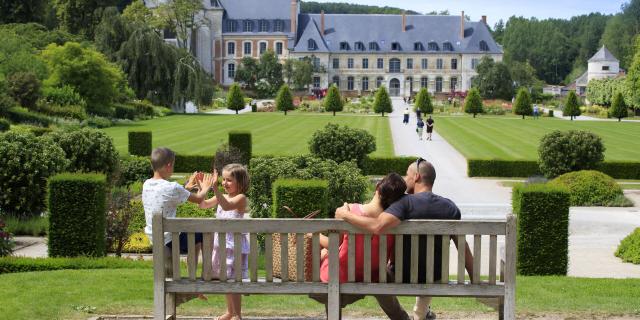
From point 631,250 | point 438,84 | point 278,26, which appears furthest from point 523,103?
point 631,250

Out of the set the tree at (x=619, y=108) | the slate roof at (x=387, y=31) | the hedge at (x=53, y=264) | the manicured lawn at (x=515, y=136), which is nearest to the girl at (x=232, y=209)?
the hedge at (x=53, y=264)

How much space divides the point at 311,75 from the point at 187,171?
186 ft

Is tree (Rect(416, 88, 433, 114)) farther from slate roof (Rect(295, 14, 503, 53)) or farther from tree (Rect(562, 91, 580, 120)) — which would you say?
slate roof (Rect(295, 14, 503, 53))

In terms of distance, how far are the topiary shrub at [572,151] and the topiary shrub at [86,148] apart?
29.9 feet

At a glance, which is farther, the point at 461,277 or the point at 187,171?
the point at 187,171

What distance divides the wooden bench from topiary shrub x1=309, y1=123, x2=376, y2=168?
14.6 m

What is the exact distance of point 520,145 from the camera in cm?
2955

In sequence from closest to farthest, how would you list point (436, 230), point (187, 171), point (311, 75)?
1. point (436, 230)
2. point (187, 171)
3. point (311, 75)

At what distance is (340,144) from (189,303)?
44.8 feet

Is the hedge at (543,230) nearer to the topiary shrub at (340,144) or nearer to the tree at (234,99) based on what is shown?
the topiary shrub at (340,144)

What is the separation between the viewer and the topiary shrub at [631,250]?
1104 centimetres

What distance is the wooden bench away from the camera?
16.7ft

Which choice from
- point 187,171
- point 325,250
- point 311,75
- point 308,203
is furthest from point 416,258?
point 311,75

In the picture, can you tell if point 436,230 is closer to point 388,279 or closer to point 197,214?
point 388,279
